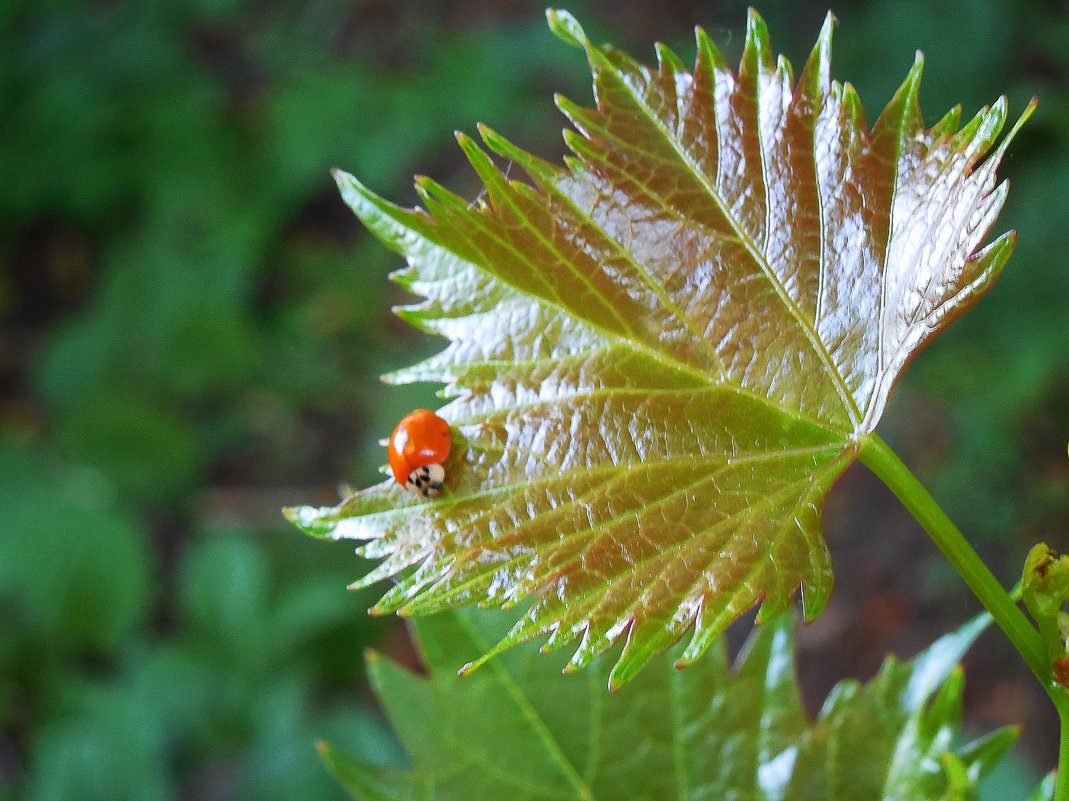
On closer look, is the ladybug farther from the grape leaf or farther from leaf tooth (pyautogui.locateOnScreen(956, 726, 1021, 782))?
leaf tooth (pyautogui.locateOnScreen(956, 726, 1021, 782))

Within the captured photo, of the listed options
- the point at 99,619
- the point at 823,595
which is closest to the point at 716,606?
the point at 823,595

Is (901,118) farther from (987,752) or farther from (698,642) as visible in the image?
(987,752)

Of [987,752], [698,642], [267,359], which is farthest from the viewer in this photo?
[267,359]

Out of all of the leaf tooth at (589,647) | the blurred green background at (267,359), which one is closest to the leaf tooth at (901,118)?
the leaf tooth at (589,647)

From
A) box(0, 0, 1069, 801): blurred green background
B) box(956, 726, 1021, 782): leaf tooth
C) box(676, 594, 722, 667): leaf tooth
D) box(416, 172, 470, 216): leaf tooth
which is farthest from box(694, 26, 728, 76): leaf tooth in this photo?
box(0, 0, 1069, 801): blurred green background

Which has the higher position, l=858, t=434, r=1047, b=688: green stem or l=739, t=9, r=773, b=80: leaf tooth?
l=739, t=9, r=773, b=80: leaf tooth

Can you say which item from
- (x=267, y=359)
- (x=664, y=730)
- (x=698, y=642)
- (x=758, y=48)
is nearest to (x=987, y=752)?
(x=664, y=730)
